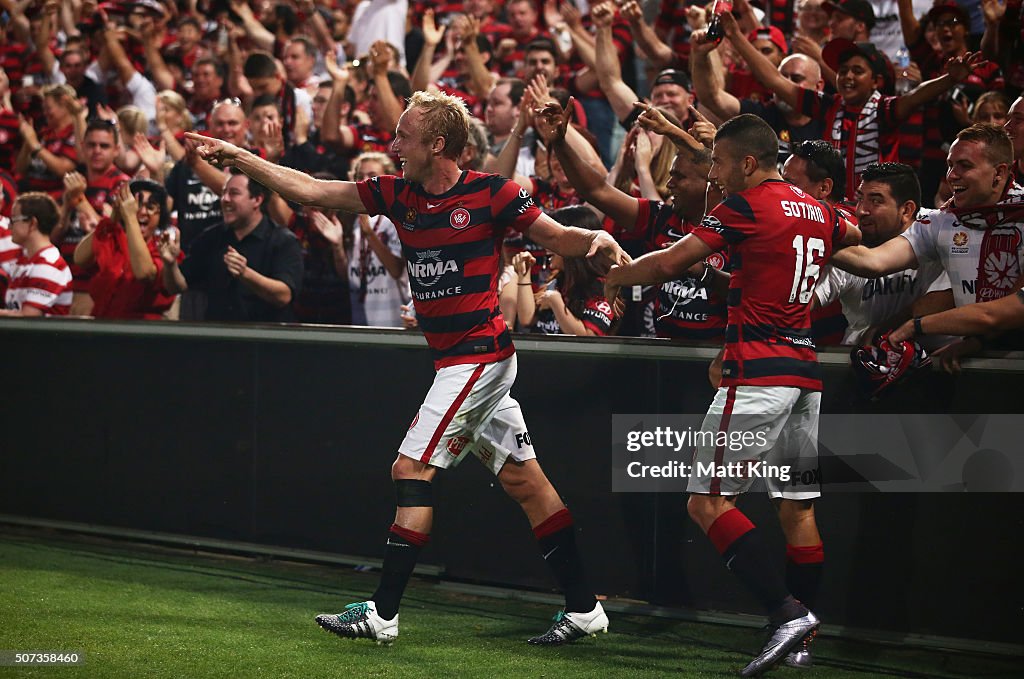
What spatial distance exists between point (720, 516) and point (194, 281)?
4636mm

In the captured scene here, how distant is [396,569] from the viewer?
572cm

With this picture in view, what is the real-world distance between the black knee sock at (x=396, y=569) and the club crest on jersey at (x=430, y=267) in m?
1.11

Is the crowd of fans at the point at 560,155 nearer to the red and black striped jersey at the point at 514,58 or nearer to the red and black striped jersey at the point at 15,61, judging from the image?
the red and black striped jersey at the point at 514,58

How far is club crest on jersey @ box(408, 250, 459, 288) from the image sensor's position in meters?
5.84

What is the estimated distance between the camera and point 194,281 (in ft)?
28.9

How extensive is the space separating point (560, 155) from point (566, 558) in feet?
6.62

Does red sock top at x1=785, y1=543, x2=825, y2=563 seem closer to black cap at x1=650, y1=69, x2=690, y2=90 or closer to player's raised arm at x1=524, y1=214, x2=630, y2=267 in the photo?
player's raised arm at x1=524, y1=214, x2=630, y2=267

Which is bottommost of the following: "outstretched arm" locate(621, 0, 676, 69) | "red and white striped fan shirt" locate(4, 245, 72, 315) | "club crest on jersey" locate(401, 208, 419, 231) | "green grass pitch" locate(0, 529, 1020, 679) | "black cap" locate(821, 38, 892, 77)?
"green grass pitch" locate(0, 529, 1020, 679)

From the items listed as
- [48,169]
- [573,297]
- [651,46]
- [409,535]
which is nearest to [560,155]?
[573,297]

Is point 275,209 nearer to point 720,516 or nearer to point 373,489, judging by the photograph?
point 373,489

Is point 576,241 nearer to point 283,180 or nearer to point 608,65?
point 283,180

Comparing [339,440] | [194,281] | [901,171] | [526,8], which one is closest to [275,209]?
[194,281]

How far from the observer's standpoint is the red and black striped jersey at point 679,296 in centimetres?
670

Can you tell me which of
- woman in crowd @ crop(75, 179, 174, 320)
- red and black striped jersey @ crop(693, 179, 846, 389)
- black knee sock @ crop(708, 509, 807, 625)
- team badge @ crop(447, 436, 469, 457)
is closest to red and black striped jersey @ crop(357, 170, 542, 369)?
team badge @ crop(447, 436, 469, 457)
